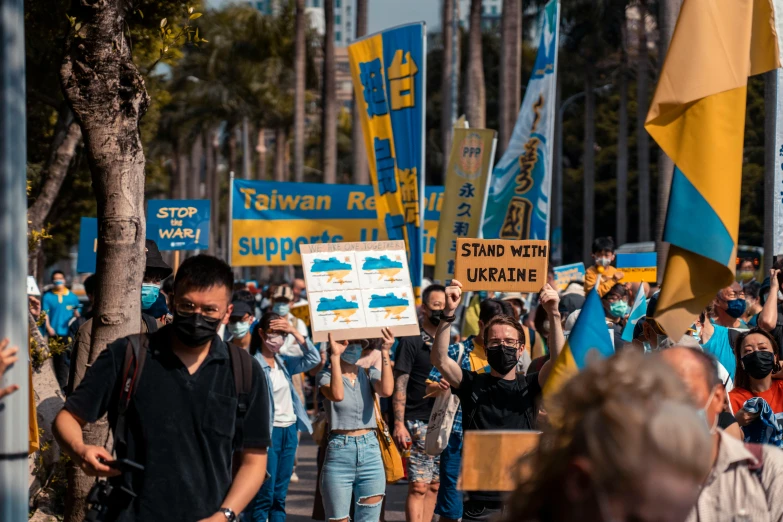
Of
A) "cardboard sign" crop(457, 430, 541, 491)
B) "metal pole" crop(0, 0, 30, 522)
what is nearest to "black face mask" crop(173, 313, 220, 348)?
"metal pole" crop(0, 0, 30, 522)

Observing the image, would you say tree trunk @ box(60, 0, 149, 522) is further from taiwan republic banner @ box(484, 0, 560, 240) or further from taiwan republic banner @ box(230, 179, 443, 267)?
taiwan republic banner @ box(230, 179, 443, 267)

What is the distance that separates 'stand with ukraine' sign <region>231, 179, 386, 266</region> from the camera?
17.0 metres

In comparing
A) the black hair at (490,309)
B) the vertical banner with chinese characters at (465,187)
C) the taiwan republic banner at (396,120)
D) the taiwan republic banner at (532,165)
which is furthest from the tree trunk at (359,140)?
the black hair at (490,309)

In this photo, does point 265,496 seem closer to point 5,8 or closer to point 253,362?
point 253,362

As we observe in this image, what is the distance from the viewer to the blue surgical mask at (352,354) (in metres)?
7.96

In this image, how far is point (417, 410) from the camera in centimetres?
858

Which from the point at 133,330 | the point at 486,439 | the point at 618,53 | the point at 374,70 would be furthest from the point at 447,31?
the point at 486,439

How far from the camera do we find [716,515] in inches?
135

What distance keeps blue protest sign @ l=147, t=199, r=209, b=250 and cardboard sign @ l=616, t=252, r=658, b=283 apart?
5255 mm

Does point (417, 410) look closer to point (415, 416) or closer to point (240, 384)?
point (415, 416)

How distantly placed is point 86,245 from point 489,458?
10280 mm

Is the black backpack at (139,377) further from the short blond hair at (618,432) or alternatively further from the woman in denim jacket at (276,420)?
the woman in denim jacket at (276,420)

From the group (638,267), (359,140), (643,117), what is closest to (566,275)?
(638,267)

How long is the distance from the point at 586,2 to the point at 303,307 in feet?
124
